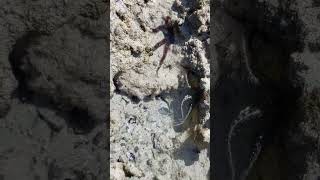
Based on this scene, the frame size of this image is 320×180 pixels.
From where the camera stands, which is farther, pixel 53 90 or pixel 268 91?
pixel 268 91

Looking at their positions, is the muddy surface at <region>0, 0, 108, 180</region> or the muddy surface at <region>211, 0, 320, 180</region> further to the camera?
the muddy surface at <region>211, 0, 320, 180</region>

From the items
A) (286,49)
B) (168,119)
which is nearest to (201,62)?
(168,119)

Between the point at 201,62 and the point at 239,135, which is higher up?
the point at 201,62

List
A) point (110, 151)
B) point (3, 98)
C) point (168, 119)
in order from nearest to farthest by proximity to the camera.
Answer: point (3, 98)
point (110, 151)
point (168, 119)

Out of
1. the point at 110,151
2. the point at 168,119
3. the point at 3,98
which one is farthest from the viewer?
the point at 168,119

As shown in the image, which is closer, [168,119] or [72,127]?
[72,127]

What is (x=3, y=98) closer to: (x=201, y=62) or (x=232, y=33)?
(x=201, y=62)

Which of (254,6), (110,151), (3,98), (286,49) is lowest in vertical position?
(110,151)

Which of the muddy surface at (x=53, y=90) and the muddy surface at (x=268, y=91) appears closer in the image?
the muddy surface at (x=53, y=90)

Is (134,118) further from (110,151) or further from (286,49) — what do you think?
(286,49)
